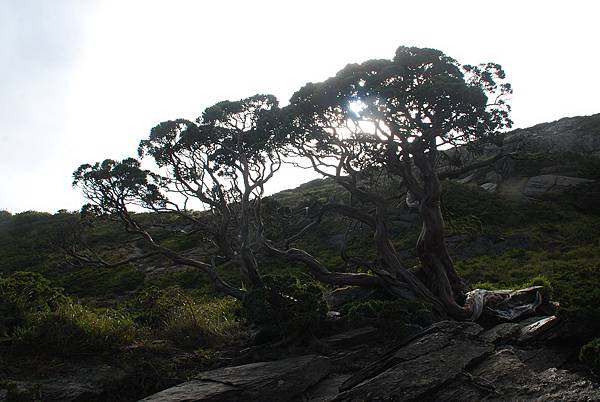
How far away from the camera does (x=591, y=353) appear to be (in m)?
8.82

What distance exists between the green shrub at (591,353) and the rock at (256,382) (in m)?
5.75

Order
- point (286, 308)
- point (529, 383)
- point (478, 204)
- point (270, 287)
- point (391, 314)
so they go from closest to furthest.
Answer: point (529, 383), point (286, 308), point (391, 314), point (270, 287), point (478, 204)

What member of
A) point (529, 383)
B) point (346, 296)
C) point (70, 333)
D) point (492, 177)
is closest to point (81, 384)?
point (70, 333)

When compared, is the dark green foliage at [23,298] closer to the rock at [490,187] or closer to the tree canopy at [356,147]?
the tree canopy at [356,147]

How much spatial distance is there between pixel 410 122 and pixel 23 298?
45.1 feet

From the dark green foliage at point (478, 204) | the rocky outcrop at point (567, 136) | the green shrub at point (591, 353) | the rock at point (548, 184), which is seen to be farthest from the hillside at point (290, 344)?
the rocky outcrop at point (567, 136)

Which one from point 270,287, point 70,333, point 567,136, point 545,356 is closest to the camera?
point 545,356

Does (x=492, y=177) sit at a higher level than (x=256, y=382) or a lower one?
higher

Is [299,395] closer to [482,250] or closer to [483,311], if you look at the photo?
[483,311]

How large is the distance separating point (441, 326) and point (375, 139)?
738 centimetres

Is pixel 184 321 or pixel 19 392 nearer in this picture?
pixel 19 392

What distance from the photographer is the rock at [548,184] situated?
37406 mm

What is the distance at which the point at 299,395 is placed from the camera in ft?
33.1

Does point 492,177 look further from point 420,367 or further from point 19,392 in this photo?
point 19,392
